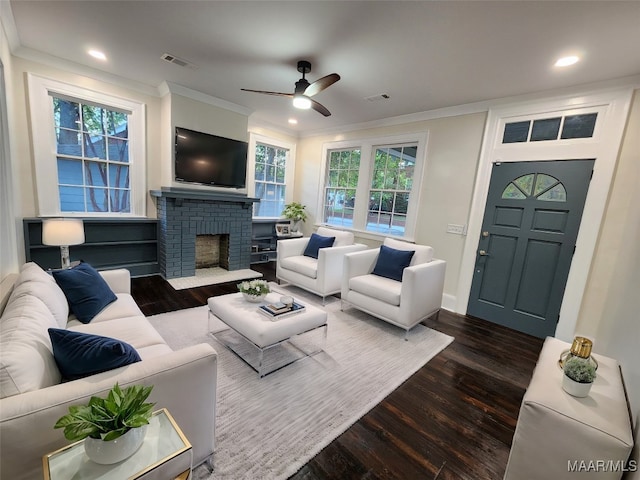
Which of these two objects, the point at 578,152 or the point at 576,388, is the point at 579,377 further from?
the point at 578,152

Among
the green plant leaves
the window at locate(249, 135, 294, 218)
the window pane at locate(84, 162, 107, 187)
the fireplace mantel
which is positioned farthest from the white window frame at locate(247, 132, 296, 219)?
the green plant leaves

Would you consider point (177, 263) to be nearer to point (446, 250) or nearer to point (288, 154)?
point (288, 154)

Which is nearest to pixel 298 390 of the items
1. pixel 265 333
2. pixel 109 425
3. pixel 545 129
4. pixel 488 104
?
pixel 265 333

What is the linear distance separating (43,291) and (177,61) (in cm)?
270

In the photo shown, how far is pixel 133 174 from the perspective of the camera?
154 inches

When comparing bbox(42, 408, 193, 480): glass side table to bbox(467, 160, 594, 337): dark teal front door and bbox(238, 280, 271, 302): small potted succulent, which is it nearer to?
bbox(238, 280, 271, 302): small potted succulent

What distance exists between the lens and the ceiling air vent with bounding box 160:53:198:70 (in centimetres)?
289

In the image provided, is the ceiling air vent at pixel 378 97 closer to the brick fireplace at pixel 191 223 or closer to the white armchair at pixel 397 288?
the white armchair at pixel 397 288

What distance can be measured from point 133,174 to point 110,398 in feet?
13.0

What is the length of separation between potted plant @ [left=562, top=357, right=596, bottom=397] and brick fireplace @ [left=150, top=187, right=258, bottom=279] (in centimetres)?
430

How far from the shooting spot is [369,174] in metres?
4.64

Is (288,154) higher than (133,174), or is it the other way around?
(288,154)

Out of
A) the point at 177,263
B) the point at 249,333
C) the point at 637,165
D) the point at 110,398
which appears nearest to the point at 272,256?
the point at 177,263

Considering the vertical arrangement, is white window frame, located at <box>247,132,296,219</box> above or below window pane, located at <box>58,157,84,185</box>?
above
